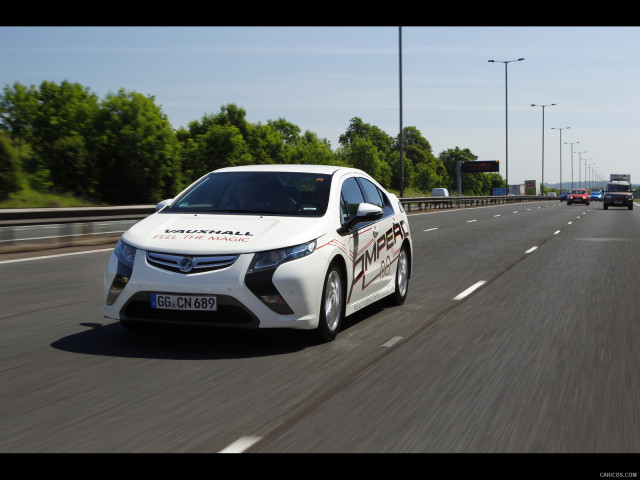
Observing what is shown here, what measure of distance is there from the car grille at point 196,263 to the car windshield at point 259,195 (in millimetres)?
1139

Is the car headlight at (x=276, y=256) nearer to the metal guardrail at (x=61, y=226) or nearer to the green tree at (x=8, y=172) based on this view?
the metal guardrail at (x=61, y=226)

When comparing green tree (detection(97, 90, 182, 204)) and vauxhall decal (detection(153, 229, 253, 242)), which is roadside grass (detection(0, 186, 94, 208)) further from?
vauxhall decal (detection(153, 229, 253, 242))

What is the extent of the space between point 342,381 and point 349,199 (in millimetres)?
2800

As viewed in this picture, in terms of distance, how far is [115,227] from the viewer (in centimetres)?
2119

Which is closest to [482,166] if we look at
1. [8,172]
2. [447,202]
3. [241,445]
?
[447,202]

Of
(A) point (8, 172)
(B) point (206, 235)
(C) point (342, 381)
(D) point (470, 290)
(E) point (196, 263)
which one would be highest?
(A) point (8, 172)

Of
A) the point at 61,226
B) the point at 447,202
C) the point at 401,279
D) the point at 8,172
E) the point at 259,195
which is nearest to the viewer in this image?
the point at 259,195

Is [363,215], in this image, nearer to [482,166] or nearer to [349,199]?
[349,199]

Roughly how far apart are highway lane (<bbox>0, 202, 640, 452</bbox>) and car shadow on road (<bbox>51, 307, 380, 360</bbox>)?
0.02 m

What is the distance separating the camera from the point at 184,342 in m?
6.97

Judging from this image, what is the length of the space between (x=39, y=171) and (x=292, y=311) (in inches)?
2490

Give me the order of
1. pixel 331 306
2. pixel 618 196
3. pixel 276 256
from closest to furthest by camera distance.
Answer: pixel 276 256 < pixel 331 306 < pixel 618 196
